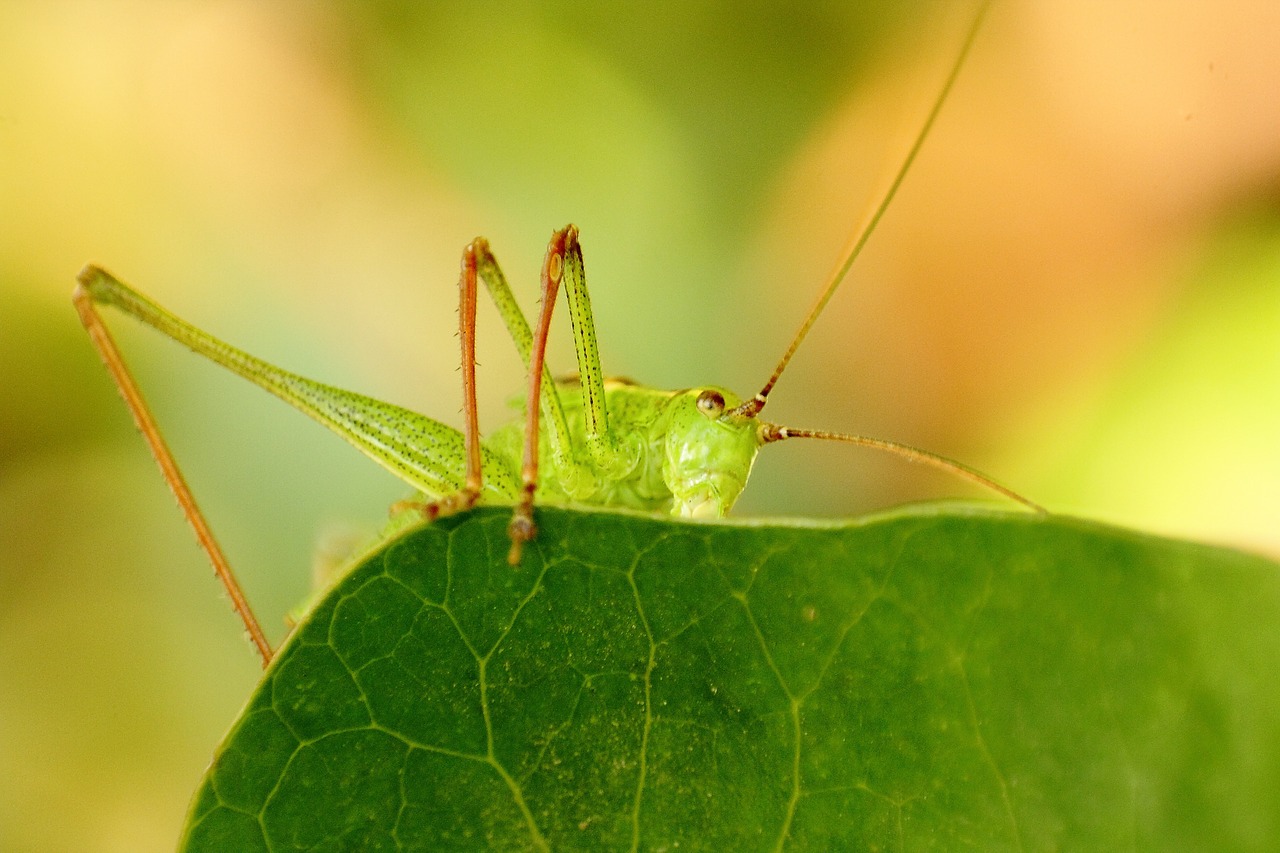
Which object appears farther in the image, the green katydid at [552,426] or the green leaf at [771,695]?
the green katydid at [552,426]

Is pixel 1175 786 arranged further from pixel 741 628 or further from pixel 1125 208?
pixel 1125 208

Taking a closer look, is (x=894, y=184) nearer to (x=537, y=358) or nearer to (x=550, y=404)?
(x=537, y=358)

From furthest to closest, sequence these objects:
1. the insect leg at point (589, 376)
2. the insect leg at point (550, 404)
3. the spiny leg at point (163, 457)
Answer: the insect leg at point (550, 404), the insect leg at point (589, 376), the spiny leg at point (163, 457)

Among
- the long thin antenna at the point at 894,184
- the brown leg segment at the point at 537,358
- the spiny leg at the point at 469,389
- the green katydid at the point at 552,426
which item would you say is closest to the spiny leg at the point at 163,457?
the green katydid at the point at 552,426

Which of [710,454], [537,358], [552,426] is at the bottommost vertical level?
[552,426]

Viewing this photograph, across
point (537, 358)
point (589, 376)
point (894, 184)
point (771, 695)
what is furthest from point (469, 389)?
point (771, 695)

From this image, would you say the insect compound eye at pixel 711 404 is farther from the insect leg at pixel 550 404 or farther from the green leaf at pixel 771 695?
the green leaf at pixel 771 695
